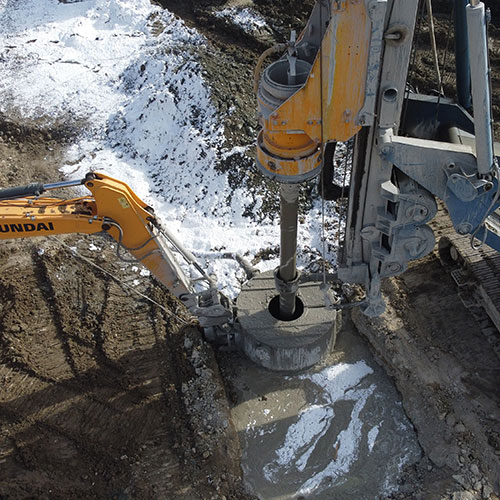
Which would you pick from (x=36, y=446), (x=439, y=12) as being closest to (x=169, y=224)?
(x=36, y=446)

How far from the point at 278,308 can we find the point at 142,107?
6.87m

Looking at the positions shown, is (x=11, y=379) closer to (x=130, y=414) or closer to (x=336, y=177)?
(x=130, y=414)

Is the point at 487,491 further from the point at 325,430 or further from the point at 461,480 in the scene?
the point at 325,430

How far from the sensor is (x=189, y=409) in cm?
837

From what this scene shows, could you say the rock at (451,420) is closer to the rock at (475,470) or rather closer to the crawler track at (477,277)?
the rock at (475,470)

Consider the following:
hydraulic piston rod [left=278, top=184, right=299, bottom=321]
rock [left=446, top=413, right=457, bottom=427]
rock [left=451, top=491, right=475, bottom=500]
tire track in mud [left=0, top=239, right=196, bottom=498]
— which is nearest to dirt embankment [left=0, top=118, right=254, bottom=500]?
tire track in mud [left=0, top=239, right=196, bottom=498]

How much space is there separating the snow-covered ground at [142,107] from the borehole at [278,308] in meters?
1.27

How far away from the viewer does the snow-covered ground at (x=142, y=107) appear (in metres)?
11.1

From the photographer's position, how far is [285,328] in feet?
28.0

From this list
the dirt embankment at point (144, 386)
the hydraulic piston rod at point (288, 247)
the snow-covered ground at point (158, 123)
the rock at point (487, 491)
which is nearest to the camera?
the hydraulic piston rod at point (288, 247)

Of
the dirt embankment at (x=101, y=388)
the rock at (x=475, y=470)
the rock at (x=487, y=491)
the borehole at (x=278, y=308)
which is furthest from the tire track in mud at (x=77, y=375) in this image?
the rock at (x=487, y=491)

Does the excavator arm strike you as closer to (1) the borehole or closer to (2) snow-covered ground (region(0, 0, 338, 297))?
(1) the borehole

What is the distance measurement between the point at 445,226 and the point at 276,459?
591 centimetres

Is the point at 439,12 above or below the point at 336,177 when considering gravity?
above
